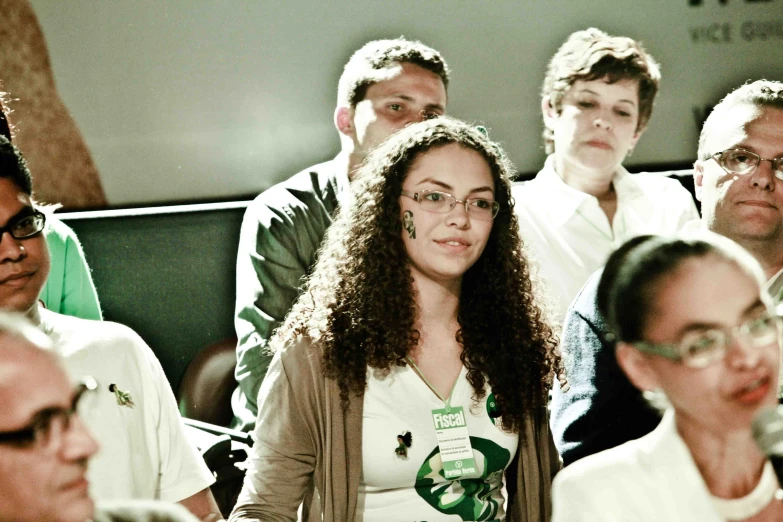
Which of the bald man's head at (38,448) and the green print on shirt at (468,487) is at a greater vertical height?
the bald man's head at (38,448)

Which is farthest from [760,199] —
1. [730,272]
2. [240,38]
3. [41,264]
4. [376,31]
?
[240,38]

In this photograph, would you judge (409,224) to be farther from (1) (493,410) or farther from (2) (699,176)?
(2) (699,176)

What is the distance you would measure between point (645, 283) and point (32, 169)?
2.46 m

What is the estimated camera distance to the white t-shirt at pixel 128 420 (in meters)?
1.37

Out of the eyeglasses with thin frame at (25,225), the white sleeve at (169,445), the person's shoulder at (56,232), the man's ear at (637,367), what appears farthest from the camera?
the person's shoulder at (56,232)

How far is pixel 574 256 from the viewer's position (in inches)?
97.9

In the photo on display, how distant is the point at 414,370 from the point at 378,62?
4.38 ft

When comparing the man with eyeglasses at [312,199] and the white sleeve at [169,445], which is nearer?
the white sleeve at [169,445]

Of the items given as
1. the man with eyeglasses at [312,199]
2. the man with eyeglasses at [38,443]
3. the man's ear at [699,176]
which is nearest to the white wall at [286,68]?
the man with eyeglasses at [312,199]

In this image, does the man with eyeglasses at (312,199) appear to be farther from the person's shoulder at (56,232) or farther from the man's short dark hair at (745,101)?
the man's short dark hair at (745,101)

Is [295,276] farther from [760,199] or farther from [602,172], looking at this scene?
[760,199]

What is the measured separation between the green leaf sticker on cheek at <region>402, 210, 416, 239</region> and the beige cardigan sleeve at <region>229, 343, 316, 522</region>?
314 mm

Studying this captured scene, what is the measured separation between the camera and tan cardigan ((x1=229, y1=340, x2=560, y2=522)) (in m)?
1.57

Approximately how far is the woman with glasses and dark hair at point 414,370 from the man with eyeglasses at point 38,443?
0.78 metres
